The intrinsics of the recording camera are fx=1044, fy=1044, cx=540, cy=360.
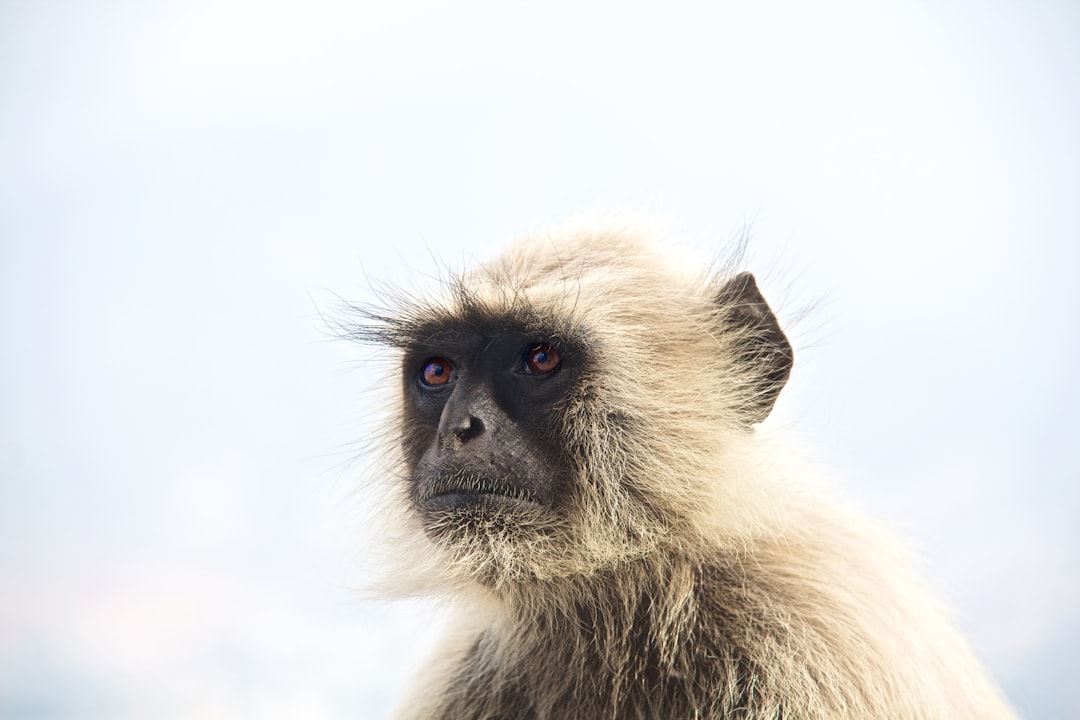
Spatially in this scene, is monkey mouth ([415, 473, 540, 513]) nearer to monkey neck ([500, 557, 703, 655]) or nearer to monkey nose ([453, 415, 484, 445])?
monkey nose ([453, 415, 484, 445])

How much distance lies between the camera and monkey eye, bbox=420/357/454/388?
3.23 meters

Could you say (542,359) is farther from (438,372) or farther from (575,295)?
(438,372)

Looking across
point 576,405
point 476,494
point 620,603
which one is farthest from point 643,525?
point 476,494

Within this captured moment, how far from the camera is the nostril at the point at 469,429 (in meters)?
2.81

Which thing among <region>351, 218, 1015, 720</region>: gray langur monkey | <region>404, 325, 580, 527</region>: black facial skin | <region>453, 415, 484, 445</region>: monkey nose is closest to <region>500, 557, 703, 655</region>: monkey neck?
<region>351, 218, 1015, 720</region>: gray langur monkey

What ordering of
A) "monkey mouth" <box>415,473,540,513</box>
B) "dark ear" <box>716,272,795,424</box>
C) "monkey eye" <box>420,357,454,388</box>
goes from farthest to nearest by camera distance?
"monkey eye" <box>420,357,454,388</box> → "dark ear" <box>716,272,795,424</box> → "monkey mouth" <box>415,473,540,513</box>

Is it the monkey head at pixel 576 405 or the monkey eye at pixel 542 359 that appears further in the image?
the monkey eye at pixel 542 359

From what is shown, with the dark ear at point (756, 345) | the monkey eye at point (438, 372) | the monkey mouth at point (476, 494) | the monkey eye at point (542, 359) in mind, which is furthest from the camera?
the monkey eye at point (438, 372)

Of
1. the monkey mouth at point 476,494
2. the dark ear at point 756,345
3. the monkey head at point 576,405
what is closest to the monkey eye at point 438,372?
the monkey head at point 576,405

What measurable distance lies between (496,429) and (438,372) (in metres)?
0.47

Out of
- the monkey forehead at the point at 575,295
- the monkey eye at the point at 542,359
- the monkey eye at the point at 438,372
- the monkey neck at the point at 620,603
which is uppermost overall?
the monkey forehead at the point at 575,295

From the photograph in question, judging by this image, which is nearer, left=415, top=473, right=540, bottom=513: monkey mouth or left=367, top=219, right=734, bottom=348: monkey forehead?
left=415, top=473, right=540, bottom=513: monkey mouth

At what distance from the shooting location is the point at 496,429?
112 inches

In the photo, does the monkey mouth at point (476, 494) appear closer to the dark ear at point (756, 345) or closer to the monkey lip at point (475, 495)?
the monkey lip at point (475, 495)
